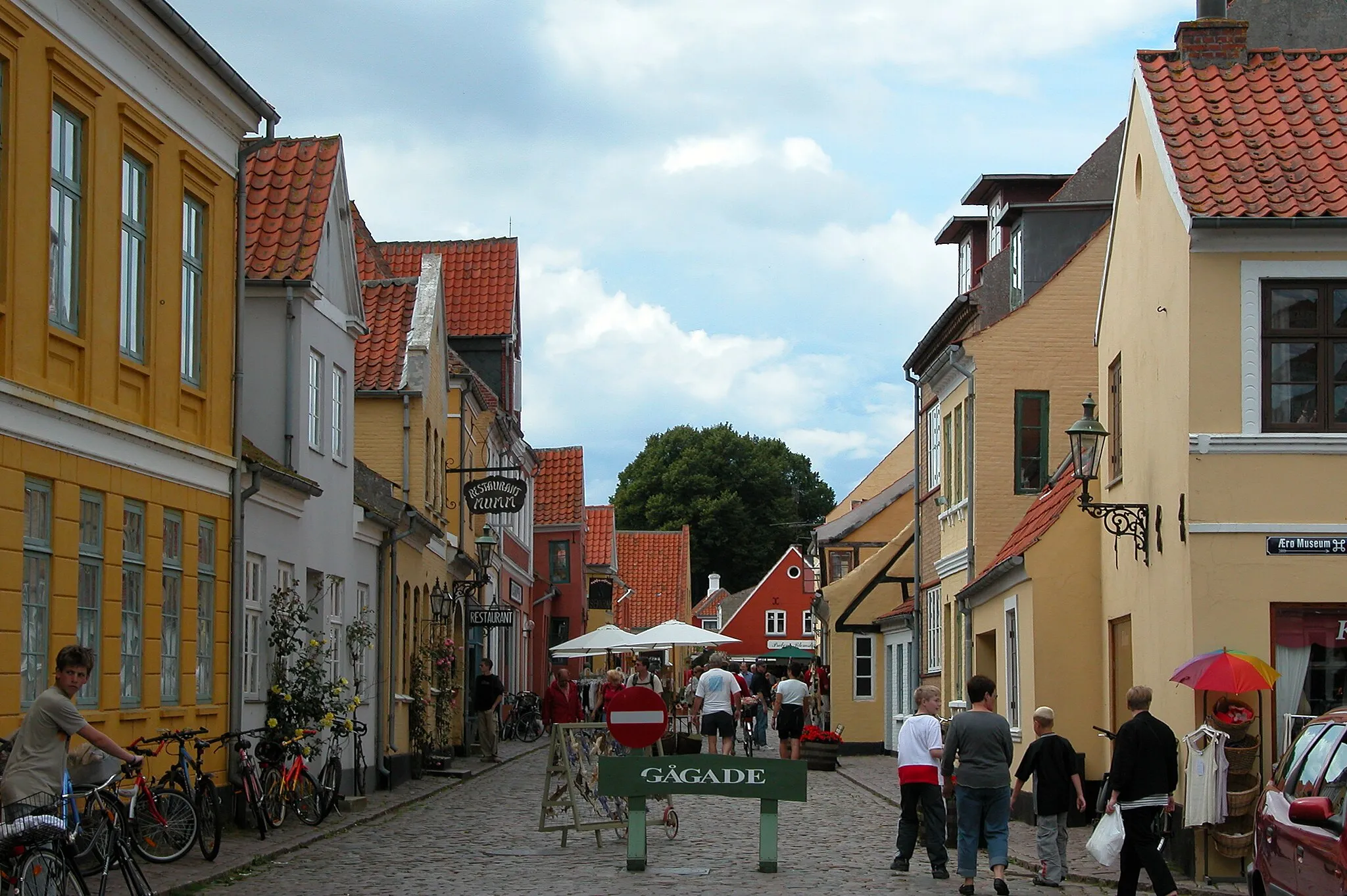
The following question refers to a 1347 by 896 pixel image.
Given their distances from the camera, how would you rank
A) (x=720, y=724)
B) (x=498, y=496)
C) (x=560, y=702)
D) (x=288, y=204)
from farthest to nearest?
(x=498, y=496), (x=720, y=724), (x=560, y=702), (x=288, y=204)

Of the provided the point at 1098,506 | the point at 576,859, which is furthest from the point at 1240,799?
the point at 576,859

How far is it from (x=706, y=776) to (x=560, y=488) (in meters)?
48.3

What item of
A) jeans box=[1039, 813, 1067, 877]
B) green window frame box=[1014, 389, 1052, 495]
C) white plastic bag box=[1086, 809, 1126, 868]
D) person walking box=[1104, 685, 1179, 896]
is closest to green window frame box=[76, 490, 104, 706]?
jeans box=[1039, 813, 1067, 877]

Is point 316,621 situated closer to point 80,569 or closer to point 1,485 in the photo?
point 80,569

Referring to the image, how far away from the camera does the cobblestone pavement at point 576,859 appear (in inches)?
565

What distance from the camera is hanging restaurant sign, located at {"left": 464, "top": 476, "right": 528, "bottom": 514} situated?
3347 centimetres

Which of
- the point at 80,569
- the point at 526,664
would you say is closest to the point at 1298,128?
the point at 80,569

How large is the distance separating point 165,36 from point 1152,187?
9.56m

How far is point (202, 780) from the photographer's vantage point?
1580 centimetres

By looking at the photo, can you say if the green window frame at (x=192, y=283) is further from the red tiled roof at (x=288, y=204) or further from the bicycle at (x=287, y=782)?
the bicycle at (x=287, y=782)

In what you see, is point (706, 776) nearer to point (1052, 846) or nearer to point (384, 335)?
point (1052, 846)

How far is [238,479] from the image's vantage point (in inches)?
764

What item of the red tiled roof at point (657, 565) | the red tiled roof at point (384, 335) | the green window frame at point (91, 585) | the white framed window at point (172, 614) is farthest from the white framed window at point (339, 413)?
the red tiled roof at point (657, 565)

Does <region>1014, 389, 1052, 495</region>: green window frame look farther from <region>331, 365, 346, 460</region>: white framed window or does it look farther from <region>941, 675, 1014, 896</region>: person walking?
<region>941, 675, 1014, 896</region>: person walking
